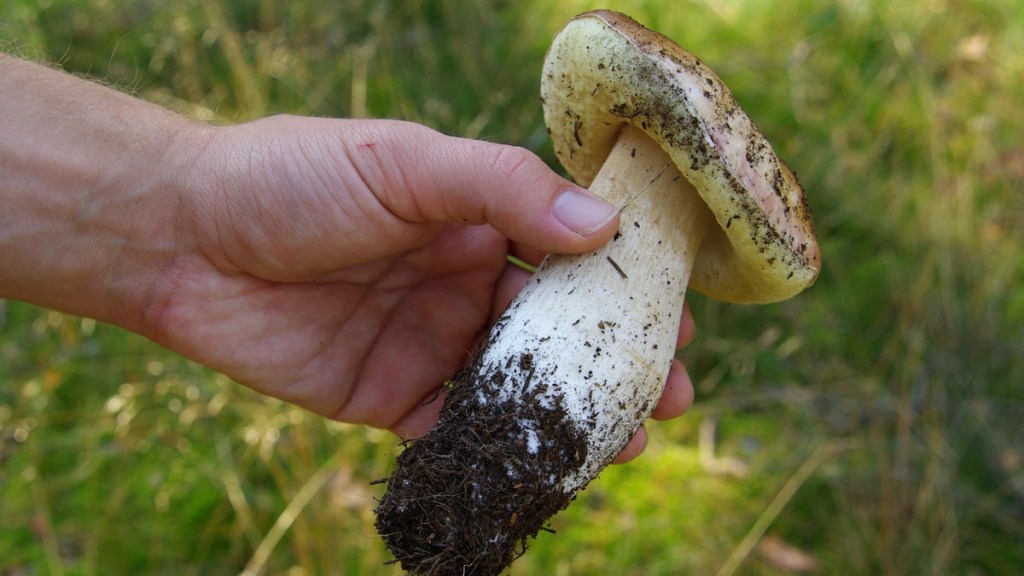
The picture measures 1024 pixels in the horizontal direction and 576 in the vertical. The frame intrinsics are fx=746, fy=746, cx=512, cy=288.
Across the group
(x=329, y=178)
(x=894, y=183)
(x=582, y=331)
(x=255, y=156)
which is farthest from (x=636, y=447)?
(x=894, y=183)

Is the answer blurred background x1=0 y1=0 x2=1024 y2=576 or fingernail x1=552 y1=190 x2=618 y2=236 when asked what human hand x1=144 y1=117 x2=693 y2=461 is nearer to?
fingernail x1=552 y1=190 x2=618 y2=236

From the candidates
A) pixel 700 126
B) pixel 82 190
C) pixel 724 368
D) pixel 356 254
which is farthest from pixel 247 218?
pixel 724 368

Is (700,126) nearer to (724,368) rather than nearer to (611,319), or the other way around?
(611,319)

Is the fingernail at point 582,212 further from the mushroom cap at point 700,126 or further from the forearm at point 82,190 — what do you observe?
the forearm at point 82,190

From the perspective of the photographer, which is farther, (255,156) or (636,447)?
(636,447)

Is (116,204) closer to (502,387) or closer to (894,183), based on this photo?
(502,387)

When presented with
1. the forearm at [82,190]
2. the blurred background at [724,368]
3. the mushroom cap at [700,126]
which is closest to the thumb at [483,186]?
the mushroom cap at [700,126]
